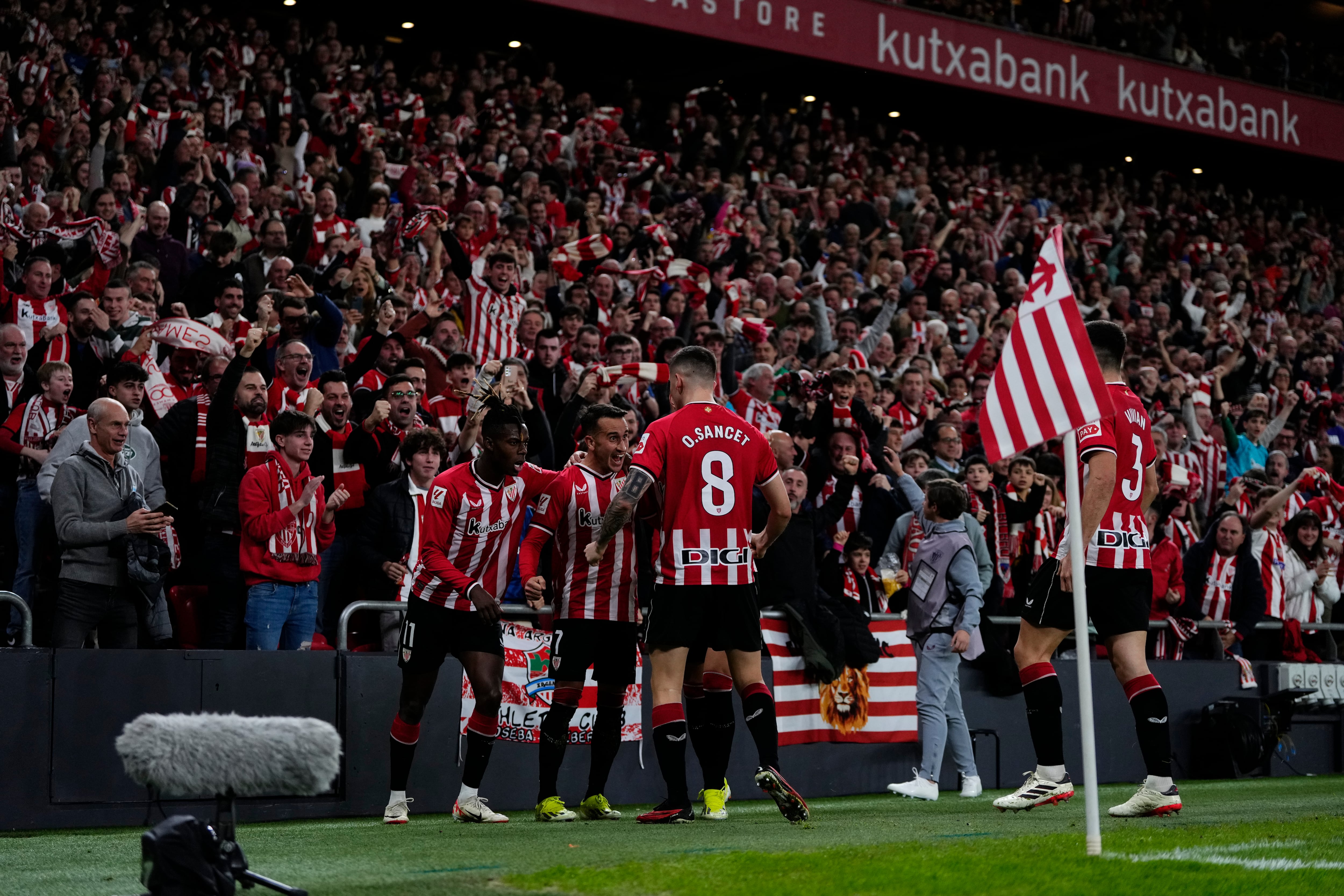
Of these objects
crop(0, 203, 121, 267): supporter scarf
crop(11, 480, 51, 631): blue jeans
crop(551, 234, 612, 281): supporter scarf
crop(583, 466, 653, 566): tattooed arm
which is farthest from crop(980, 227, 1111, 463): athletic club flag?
crop(551, 234, 612, 281): supporter scarf

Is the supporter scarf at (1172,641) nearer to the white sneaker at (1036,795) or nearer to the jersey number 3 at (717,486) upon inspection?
the white sneaker at (1036,795)

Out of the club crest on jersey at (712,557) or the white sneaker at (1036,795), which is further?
the white sneaker at (1036,795)

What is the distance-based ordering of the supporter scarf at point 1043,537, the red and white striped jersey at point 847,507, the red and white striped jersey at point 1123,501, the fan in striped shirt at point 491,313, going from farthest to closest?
the fan in striped shirt at point 491,313 → the supporter scarf at point 1043,537 → the red and white striped jersey at point 847,507 → the red and white striped jersey at point 1123,501

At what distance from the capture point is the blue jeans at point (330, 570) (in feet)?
34.1

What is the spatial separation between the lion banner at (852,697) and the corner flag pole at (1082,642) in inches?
205

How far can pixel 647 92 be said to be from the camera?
27.1 m

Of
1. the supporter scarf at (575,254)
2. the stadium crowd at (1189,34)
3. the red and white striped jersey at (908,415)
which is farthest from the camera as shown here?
the stadium crowd at (1189,34)

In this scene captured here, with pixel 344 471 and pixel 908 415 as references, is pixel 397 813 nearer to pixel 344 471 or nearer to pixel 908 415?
pixel 344 471

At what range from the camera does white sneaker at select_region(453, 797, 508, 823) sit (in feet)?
27.6

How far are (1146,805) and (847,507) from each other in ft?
16.3

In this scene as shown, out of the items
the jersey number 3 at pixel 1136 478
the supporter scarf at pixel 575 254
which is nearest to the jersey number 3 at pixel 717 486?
the jersey number 3 at pixel 1136 478

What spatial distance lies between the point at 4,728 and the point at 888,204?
17429mm

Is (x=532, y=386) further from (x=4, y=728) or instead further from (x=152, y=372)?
(x=4, y=728)

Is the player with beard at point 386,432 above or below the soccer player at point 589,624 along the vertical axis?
above
